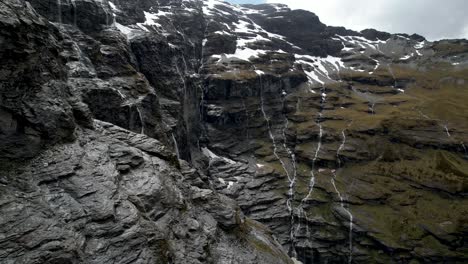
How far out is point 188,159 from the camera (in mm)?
116938

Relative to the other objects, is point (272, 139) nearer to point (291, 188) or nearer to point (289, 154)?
point (289, 154)

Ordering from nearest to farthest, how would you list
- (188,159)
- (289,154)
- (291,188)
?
(188,159) < (291,188) < (289,154)

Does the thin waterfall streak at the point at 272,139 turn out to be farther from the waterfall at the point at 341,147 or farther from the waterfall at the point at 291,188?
the waterfall at the point at 341,147

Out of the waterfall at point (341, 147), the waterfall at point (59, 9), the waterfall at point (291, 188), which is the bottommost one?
the waterfall at point (291, 188)

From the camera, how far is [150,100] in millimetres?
85875

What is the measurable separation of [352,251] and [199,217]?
94.6 m

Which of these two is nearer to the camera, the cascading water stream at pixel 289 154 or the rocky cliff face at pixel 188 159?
the rocky cliff face at pixel 188 159

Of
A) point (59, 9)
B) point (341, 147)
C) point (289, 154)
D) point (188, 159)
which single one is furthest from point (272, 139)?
point (59, 9)

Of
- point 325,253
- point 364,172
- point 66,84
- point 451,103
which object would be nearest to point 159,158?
point 66,84

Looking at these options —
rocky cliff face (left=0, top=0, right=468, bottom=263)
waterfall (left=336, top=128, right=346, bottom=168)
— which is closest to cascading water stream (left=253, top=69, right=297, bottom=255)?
rocky cliff face (left=0, top=0, right=468, bottom=263)

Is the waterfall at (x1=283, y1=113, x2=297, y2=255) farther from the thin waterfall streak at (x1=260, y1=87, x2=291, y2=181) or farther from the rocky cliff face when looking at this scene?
the thin waterfall streak at (x1=260, y1=87, x2=291, y2=181)

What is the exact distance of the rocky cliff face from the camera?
1010 inches

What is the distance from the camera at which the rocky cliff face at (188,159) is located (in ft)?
84.2

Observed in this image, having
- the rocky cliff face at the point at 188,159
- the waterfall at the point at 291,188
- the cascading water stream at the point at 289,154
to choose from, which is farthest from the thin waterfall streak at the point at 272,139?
the waterfall at the point at 291,188
